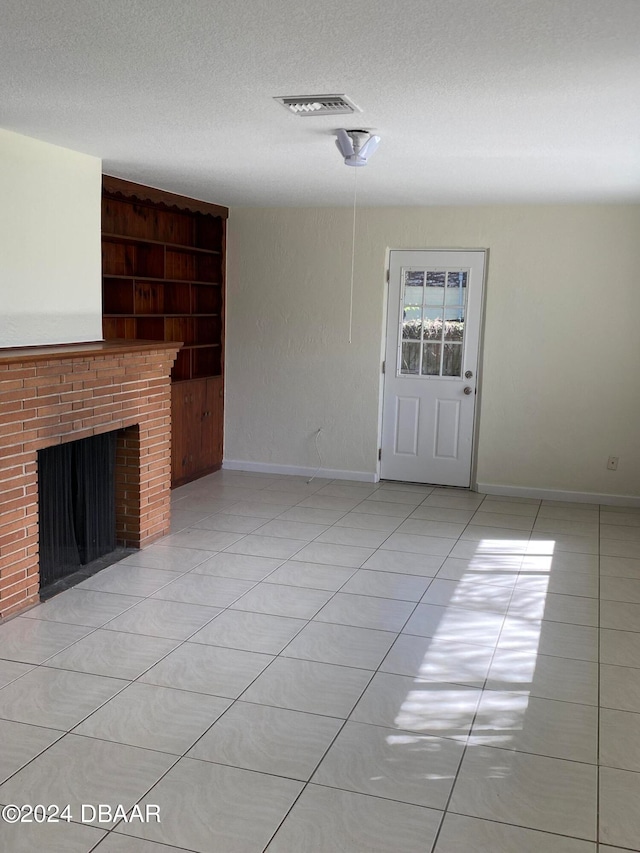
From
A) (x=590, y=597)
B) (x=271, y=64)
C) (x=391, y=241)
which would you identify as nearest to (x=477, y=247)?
(x=391, y=241)

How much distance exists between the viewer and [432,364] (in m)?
6.79

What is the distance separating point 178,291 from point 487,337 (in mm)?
2643

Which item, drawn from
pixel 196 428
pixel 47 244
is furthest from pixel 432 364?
pixel 47 244

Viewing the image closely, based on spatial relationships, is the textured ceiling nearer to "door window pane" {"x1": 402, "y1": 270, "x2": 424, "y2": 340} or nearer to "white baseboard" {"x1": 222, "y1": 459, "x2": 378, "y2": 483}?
"door window pane" {"x1": 402, "y1": 270, "x2": 424, "y2": 340}

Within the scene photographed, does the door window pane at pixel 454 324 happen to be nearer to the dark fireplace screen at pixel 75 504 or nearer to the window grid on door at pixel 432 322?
the window grid on door at pixel 432 322

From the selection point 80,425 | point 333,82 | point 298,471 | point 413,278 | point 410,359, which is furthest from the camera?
point 298,471

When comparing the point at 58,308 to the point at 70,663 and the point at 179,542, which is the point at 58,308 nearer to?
the point at 179,542

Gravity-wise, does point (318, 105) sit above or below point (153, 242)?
above

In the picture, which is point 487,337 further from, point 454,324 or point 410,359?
point 410,359

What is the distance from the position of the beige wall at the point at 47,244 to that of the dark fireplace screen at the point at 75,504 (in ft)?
2.18

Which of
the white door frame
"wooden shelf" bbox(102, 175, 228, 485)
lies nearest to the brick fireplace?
"wooden shelf" bbox(102, 175, 228, 485)

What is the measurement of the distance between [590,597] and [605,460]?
91.8 inches

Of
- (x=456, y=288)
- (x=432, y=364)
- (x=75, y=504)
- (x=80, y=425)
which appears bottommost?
(x=75, y=504)

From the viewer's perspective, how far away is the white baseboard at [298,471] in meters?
7.02
